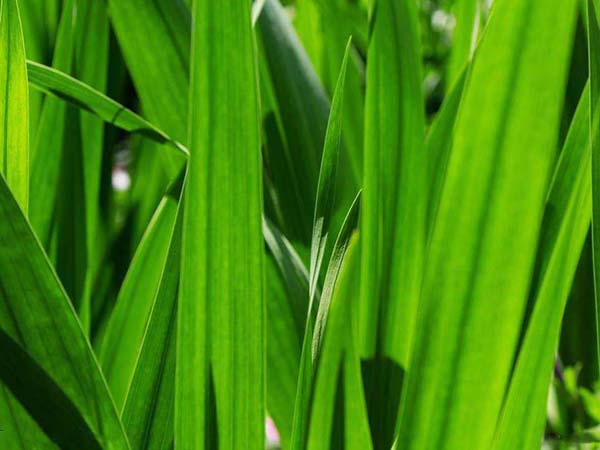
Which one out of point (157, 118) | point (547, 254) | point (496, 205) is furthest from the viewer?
point (157, 118)

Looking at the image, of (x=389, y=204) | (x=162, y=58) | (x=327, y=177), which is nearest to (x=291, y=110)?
(x=162, y=58)

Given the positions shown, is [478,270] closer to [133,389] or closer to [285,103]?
[133,389]

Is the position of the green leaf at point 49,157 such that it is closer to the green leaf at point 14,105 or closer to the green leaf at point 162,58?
the green leaf at point 162,58

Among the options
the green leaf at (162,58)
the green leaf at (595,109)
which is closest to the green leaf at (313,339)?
the green leaf at (595,109)

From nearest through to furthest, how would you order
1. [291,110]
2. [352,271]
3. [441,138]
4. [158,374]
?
[352,271] < [158,374] < [441,138] < [291,110]

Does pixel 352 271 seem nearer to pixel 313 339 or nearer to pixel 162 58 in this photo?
pixel 313 339

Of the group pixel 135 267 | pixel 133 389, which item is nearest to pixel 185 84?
pixel 135 267
